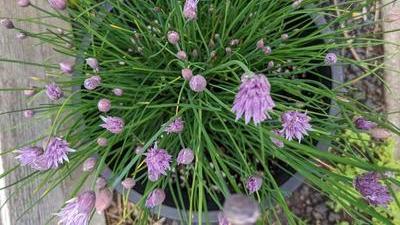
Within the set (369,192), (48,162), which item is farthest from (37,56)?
(369,192)

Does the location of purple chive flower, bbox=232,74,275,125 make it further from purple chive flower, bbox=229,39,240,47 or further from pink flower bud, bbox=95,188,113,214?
purple chive flower, bbox=229,39,240,47

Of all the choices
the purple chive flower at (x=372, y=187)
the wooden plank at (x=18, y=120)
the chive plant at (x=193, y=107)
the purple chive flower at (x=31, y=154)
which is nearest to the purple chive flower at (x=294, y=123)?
the chive plant at (x=193, y=107)

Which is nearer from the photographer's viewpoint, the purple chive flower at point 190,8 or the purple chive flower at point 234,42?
the purple chive flower at point 190,8

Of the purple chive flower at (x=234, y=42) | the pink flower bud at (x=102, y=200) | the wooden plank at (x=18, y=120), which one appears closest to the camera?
the pink flower bud at (x=102, y=200)

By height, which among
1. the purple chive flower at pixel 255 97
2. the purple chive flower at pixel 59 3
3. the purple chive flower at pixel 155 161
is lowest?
the purple chive flower at pixel 155 161

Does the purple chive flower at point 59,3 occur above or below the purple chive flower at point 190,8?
above

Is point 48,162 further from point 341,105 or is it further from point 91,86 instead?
point 341,105

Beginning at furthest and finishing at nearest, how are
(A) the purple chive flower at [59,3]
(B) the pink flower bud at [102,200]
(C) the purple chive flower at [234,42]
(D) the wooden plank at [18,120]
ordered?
(D) the wooden plank at [18,120], (C) the purple chive flower at [234,42], (A) the purple chive flower at [59,3], (B) the pink flower bud at [102,200]

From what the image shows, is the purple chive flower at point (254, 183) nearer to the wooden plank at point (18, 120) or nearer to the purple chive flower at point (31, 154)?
the purple chive flower at point (31, 154)

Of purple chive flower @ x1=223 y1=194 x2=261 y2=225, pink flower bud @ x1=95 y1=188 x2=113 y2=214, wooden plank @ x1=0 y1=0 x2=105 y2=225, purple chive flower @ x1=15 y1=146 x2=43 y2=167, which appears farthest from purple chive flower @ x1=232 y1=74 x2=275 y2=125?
wooden plank @ x1=0 y1=0 x2=105 y2=225
